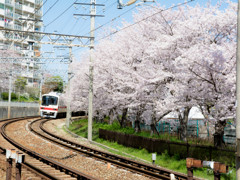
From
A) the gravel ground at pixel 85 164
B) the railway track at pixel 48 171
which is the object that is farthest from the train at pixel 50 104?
the railway track at pixel 48 171

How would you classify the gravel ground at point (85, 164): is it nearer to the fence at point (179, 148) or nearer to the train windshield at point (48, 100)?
the fence at point (179, 148)

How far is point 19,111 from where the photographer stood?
152 ft

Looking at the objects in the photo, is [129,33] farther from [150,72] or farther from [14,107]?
[14,107]

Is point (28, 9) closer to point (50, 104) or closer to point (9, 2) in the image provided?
point (9, 2)

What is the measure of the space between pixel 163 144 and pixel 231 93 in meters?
5.02

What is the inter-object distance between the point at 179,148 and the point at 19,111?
34.8m

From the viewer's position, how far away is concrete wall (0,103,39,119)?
40963mm

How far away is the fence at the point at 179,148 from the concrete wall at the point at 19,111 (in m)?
23.7

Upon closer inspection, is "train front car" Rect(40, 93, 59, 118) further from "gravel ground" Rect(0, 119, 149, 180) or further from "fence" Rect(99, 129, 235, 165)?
"gravel ground" Rect(0, 119, 149, 180)

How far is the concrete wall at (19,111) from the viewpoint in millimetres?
40963

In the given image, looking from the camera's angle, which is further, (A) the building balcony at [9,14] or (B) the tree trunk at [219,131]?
(A) the building balcony at [9,14]

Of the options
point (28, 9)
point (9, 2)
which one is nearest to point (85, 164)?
point (9, 2)

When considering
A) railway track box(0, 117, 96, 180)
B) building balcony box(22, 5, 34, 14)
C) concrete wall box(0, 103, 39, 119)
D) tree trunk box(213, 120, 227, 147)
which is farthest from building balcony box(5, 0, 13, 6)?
tree trunk box(213, 120, 227, 147)

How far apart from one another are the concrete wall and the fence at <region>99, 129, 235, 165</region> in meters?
23.7
